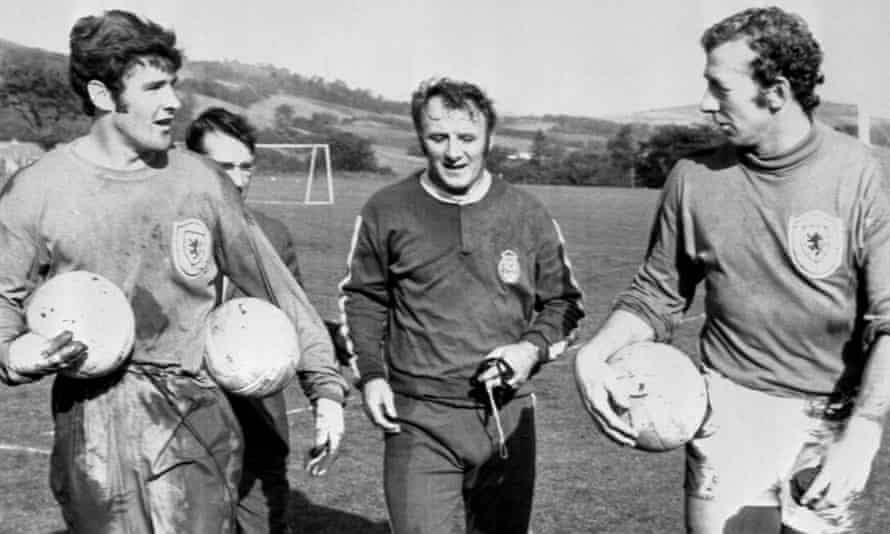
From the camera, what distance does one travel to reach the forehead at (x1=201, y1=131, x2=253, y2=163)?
21.8 ft

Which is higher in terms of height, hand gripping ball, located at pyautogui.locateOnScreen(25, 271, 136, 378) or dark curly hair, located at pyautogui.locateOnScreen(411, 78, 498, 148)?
dark curly hair, located at pyautogui.locateOnScreen(411, 78, 498, 148)

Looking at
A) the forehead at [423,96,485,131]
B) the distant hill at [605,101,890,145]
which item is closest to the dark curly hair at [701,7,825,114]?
the forehead at [423,96,485,131]

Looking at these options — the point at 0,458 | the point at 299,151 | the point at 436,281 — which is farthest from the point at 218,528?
the point at 299,151

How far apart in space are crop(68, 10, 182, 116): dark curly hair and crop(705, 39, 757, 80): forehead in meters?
1.80

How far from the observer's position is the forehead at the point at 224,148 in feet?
21.8

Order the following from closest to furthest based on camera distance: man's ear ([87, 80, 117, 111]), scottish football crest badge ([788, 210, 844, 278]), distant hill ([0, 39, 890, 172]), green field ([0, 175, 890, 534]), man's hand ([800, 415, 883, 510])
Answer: man's hand ([800, 415, 883, 510]) < scottish football crest badge ([788, 210, 844, 278]) < man's ear ([87, 80, 117, 111]) < green field ([0, 175, 890, 534]) < distant hill ([0, 39, 890, 172])

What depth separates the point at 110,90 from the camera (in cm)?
464

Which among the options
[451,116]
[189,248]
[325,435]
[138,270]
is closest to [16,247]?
[138,270]

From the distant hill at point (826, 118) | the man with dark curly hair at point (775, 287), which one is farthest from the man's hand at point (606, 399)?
the distant hill at point (826, 118)

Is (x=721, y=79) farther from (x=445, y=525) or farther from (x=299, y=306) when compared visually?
(x=445, y=525)

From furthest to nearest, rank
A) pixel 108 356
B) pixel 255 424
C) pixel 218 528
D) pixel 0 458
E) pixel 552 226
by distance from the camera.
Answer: pixel 0 458, pixel 255 424, pixel 552 226, pixel 218 528, pixel 108 356

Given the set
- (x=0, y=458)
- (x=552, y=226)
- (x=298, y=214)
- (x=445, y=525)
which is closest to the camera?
(x=445, y=525)

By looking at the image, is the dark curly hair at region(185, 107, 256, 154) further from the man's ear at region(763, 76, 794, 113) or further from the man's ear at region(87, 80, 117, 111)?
the man's ear at region(763, 76, 794, 113)

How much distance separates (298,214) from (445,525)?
111 ft
